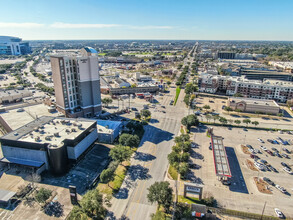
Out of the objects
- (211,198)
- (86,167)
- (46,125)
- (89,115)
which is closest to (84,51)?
(89,115)

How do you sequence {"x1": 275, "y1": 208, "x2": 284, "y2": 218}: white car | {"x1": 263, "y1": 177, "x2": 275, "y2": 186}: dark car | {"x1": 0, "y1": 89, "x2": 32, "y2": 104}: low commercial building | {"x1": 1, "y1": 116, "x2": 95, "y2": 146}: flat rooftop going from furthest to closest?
1. {"x1": 0, "y1": 89, "x2": 32, "y2": 104}: low commercial building
2. {"x1": 1, "y1": 116, "x2": 95, "y2": 146}: flat rooftop
3. {"x1": 263, "y1": 177, "x2": 275, "y2": 186}: dark car
4. {"x1": 275, "y1": 208, "x2": 284, "y2": 218}: white car

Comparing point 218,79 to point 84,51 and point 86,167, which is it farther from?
point 86,167

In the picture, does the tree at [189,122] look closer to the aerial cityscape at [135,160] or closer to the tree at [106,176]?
the aerial cityscape at [135,160]

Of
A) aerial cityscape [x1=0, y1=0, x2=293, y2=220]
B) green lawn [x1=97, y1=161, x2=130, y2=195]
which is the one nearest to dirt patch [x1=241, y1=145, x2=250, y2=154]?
aerial cityscape [x1=0, y1=0, x2=293, y2=220]

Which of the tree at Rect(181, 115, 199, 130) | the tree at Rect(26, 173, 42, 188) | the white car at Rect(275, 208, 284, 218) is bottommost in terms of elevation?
the white car at Rect(275, 208, 284, 218)

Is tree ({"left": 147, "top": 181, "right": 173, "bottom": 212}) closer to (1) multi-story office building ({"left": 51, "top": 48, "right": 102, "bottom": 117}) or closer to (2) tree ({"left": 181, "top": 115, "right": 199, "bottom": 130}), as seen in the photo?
(2) tree ({"left": 181, "top": 115, "right": 199, "bottom": 130})

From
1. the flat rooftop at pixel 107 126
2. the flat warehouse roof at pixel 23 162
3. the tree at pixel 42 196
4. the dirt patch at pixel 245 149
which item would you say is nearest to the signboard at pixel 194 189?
the dirt patch at pixel 245 149
